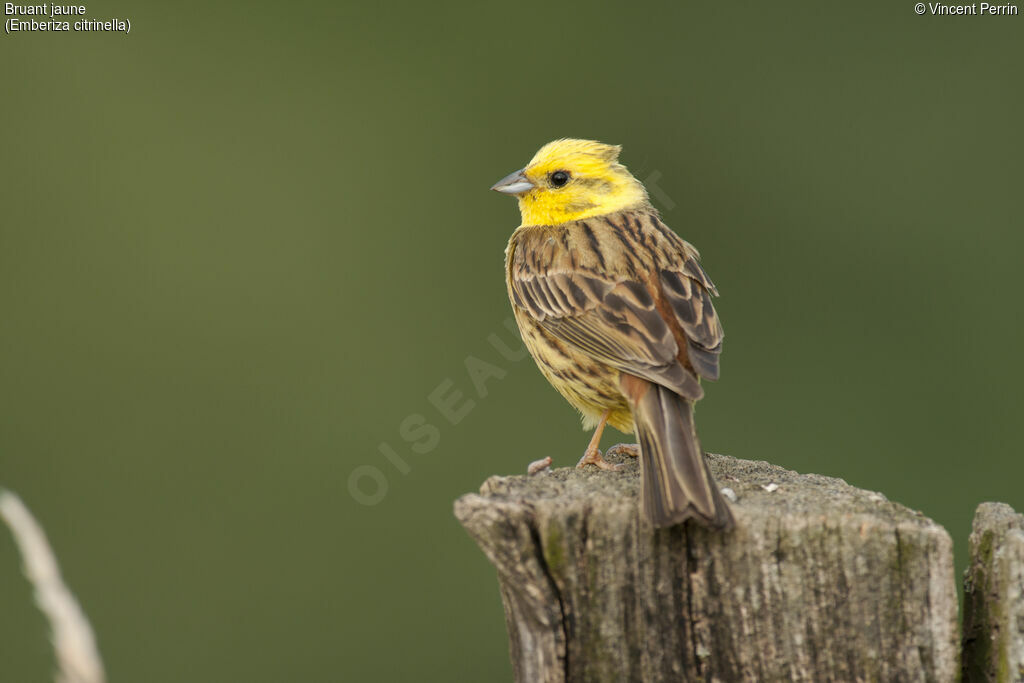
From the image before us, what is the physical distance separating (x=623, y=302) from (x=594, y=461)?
0.64 metres

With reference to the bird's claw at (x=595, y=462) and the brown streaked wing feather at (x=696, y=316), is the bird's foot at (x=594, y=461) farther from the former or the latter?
the brown streaked wing feather at (x=696, y=316)

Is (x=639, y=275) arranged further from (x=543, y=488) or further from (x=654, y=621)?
(x=654, y=621)

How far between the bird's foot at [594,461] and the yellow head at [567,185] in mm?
1409

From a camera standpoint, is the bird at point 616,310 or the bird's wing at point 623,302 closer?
the bird at point 616,310

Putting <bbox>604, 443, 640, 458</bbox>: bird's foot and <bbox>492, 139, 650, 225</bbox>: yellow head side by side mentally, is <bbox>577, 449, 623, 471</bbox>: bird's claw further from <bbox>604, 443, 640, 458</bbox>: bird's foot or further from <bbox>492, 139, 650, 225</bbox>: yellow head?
<bbox>492, 139, 650, 225</bbox>: yellow head

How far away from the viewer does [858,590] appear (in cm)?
296

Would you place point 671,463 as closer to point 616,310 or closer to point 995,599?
point 995,599

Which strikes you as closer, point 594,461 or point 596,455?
point 594,461

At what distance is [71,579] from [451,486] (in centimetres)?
241

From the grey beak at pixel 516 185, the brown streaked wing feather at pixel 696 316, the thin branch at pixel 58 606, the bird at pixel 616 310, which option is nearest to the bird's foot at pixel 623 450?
A: the bird at pixel 616 310

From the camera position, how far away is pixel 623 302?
14.9ft

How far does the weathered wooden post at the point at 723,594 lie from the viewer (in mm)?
2951

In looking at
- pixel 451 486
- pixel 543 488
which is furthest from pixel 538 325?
pixel 451 486

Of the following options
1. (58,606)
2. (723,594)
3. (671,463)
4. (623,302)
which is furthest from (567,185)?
(58,606)
